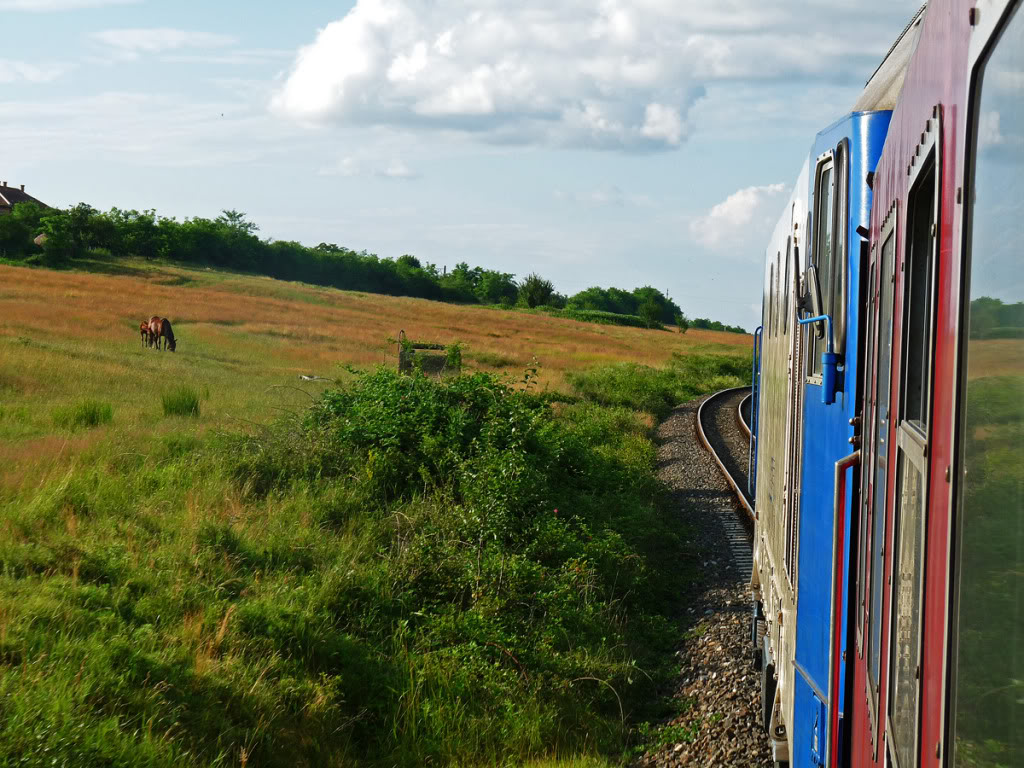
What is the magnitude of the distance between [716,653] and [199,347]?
87.2ft

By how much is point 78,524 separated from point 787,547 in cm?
543

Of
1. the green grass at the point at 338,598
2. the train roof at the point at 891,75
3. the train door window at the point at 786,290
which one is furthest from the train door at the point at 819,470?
the green grass at the point at 338,598

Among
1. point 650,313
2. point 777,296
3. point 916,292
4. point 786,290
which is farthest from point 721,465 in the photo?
point 650,313

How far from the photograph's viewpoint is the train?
1.21 metres

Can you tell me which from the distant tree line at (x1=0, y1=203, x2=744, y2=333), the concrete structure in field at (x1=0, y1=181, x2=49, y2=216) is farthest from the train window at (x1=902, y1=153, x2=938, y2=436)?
the concrete structure in field at (x1=0, y1=181, x2=49, y2=216)

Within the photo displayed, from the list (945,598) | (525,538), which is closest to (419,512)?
(525,538)

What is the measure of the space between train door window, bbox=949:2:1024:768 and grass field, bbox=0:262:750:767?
4.31 metres

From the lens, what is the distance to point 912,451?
1922 mm

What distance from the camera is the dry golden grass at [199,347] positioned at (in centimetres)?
1309

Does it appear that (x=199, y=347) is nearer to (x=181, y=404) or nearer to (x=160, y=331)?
(x=160, y=331)

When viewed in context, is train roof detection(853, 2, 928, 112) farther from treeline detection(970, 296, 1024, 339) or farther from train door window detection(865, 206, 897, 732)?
treeline detection(970, 296, 1024, 339)

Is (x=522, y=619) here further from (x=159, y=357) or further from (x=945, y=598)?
(x=159, y=357)

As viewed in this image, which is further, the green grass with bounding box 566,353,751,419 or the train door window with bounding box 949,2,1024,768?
the green grass with bounding box 566,353,751,419

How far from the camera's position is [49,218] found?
81.1 m
